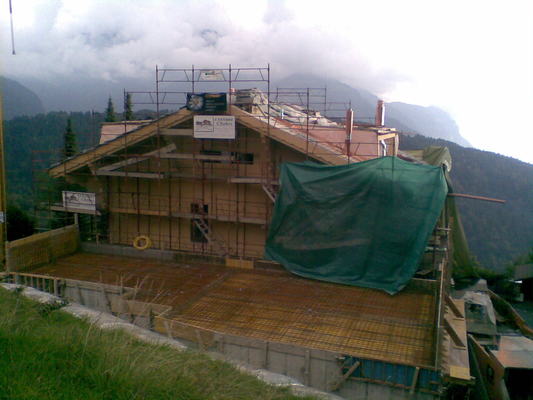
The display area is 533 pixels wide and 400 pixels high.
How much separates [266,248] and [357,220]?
127 inches

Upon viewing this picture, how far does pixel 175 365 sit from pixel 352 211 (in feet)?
33.2

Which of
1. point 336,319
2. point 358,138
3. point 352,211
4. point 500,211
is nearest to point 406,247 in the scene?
point 352,211

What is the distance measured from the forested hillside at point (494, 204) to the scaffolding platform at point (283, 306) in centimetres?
3065

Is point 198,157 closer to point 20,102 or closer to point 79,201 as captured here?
point 79,201

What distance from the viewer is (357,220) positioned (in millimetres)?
14359

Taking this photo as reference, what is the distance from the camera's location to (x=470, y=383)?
8938 mm

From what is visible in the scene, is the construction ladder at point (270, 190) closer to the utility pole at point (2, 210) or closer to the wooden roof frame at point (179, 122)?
the wooden roof frame at point (179, 122)

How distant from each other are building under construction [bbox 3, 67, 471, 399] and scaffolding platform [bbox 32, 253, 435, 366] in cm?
6

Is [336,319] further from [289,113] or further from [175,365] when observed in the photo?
[289,113]

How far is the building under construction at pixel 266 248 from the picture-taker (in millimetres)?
10102

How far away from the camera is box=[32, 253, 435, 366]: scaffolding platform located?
10.5 m

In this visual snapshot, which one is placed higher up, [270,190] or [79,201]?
[270,190]

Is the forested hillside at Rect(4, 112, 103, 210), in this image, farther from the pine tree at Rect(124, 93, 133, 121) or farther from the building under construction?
the building under construction

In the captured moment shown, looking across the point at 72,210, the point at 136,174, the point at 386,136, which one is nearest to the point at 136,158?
the point at 136,174
